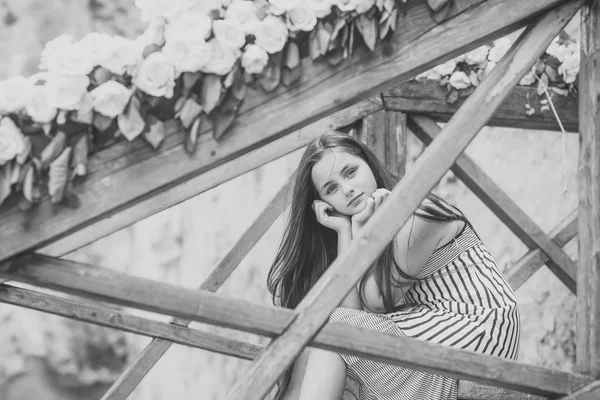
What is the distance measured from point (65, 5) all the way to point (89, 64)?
A: 8460 millimetres

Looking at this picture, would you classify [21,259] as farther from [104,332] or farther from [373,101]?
[104,332]

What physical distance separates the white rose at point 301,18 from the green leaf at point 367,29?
0.38ft

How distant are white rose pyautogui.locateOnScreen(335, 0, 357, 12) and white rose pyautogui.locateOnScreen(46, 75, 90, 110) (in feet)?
1.99

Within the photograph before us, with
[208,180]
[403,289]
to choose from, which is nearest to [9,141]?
[403,289]

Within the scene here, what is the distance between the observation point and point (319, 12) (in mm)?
2137

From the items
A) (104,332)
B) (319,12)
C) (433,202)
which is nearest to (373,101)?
(433,202)

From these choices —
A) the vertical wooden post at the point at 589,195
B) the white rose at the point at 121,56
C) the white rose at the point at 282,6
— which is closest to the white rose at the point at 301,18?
the white rose at the point at 282,6

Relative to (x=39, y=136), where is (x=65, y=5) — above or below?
below

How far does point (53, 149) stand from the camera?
194 cm

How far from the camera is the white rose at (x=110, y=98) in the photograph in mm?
1953

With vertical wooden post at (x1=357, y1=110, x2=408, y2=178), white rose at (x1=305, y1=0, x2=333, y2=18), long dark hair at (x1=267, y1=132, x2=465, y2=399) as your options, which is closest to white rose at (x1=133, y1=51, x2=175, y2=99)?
white rose at (x1=305, y1=0, x2=333, y2=18)

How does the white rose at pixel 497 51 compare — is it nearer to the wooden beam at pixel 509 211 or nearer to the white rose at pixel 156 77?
the wooden beam at pixel 509 211

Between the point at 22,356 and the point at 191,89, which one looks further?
the point at 22,356

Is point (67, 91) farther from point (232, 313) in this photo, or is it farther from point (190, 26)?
point (232, 313)
